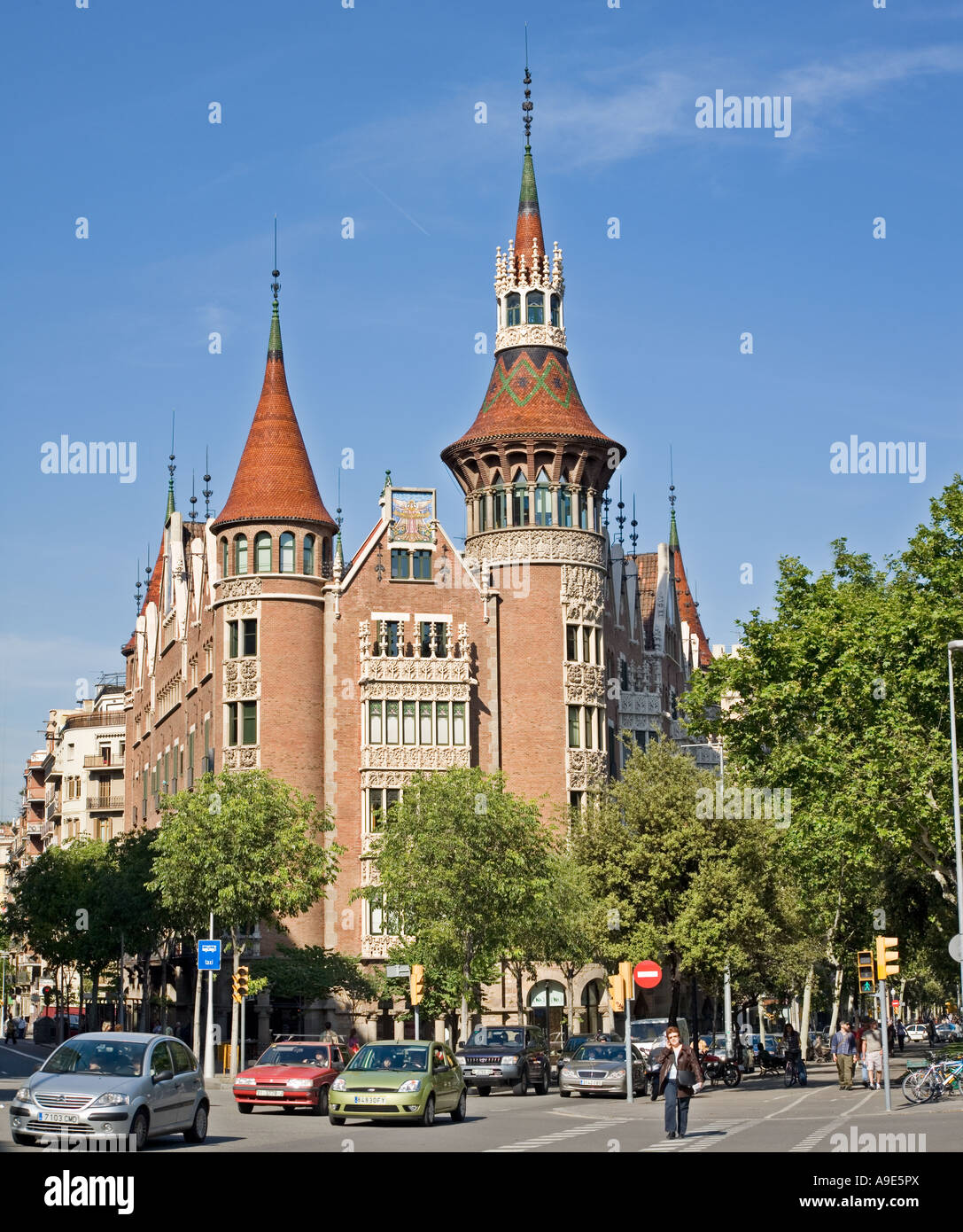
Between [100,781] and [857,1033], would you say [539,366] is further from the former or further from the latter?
[100,781]

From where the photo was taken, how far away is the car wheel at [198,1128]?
951 inches

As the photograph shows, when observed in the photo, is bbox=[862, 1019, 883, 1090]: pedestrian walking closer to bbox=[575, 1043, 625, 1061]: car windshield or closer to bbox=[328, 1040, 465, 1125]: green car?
bbox=[575, 1043, 625, 1061]: car windshield

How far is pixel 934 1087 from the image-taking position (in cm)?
3466

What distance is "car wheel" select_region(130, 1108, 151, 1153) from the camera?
2183 cm

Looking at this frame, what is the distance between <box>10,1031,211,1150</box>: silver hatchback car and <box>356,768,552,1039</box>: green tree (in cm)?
2701

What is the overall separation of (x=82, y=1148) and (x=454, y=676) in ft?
156

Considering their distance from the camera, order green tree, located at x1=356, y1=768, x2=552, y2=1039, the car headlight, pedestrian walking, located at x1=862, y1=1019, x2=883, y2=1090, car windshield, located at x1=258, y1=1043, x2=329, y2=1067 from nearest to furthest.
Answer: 1. the car headlight
2. car windshield, located at x1=258, y1=1043, x2=329, y2=1067
3. pedestrian walking, located at x1=862, y1=1019, x2=883, y2=1090
4. green tree, located at x1=356, y1=768, x2=552, y2=1039

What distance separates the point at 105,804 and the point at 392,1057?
84.4m

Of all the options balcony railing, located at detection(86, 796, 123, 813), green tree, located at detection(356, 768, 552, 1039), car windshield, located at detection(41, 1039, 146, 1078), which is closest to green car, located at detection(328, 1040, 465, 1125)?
car windshield, located at detection(41, 1039, 146, 1078)

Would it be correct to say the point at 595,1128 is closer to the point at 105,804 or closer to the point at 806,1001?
the point at 806,1001

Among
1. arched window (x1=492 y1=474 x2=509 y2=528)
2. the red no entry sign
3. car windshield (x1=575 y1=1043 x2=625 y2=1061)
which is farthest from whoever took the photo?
arched window (x1=492 y1=474 x2=509 y2=528)

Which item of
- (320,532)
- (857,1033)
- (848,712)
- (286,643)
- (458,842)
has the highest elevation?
(320,532)

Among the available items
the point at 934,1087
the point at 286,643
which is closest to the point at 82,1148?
the point at 934,1087

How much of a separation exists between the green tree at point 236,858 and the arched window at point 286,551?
1481 centimetres
